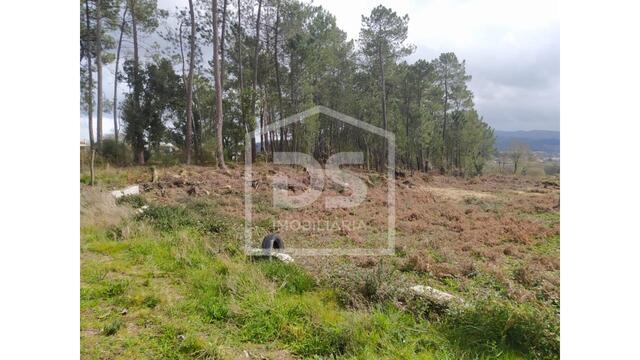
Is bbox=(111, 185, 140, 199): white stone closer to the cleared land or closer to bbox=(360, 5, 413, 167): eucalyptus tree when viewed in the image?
Answer: the cleared land

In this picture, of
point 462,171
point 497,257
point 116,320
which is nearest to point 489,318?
point 497,257

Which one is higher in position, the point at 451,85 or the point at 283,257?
the point at 451,85

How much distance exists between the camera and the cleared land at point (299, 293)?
2.74 m

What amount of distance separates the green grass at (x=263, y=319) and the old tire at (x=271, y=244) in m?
0.54

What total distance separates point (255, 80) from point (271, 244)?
15041 mm

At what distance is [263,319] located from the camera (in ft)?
10.2

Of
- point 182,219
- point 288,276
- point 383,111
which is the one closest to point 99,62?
point 182,219

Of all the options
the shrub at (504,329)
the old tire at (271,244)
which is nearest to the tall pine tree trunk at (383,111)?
the old tire at (271,244)

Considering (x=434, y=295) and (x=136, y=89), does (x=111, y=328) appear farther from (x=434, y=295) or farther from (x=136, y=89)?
(x=136, y=89)

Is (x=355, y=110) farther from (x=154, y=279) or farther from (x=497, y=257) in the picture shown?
(x=154, y=279)

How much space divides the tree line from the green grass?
10508 mm

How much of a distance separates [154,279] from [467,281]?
13.3 ft

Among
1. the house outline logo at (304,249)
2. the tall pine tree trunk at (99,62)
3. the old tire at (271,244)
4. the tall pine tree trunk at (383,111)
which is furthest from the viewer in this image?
→ the tall pine tree trunk at (383,111)

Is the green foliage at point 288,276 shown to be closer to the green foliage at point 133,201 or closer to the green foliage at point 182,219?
the green foliage at point 182,219
